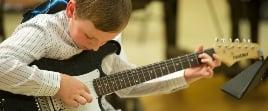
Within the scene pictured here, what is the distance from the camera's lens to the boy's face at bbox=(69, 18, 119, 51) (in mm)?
1646

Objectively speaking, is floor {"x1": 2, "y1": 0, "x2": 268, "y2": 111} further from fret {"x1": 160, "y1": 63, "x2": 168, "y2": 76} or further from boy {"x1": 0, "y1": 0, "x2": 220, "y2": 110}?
boy {"x1": 0, "y1": 0, "x2": 220, "y2": 110}

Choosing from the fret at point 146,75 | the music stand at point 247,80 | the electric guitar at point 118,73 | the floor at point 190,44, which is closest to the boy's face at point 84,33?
the electric guitar at point 118,73

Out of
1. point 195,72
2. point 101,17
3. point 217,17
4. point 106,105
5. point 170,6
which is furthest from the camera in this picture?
point 217,17

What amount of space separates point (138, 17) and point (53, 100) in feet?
12.0

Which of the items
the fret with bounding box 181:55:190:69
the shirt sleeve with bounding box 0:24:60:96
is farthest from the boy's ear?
the fret with bounding box 181:55:190:69

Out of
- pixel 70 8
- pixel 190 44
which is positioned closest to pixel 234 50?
pixel 70 8

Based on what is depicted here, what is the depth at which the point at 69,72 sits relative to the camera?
1825 mm

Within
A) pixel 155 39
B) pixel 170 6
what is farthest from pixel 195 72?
pixel 155 39

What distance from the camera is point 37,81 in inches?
66.9

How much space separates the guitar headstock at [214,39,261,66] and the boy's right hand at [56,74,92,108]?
50 cm

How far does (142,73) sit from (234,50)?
0.34 metres

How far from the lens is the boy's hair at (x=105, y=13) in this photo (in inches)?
64.0

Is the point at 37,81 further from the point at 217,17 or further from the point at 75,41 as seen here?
the point at 217,17

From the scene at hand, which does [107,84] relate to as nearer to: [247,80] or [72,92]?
[72,92]
